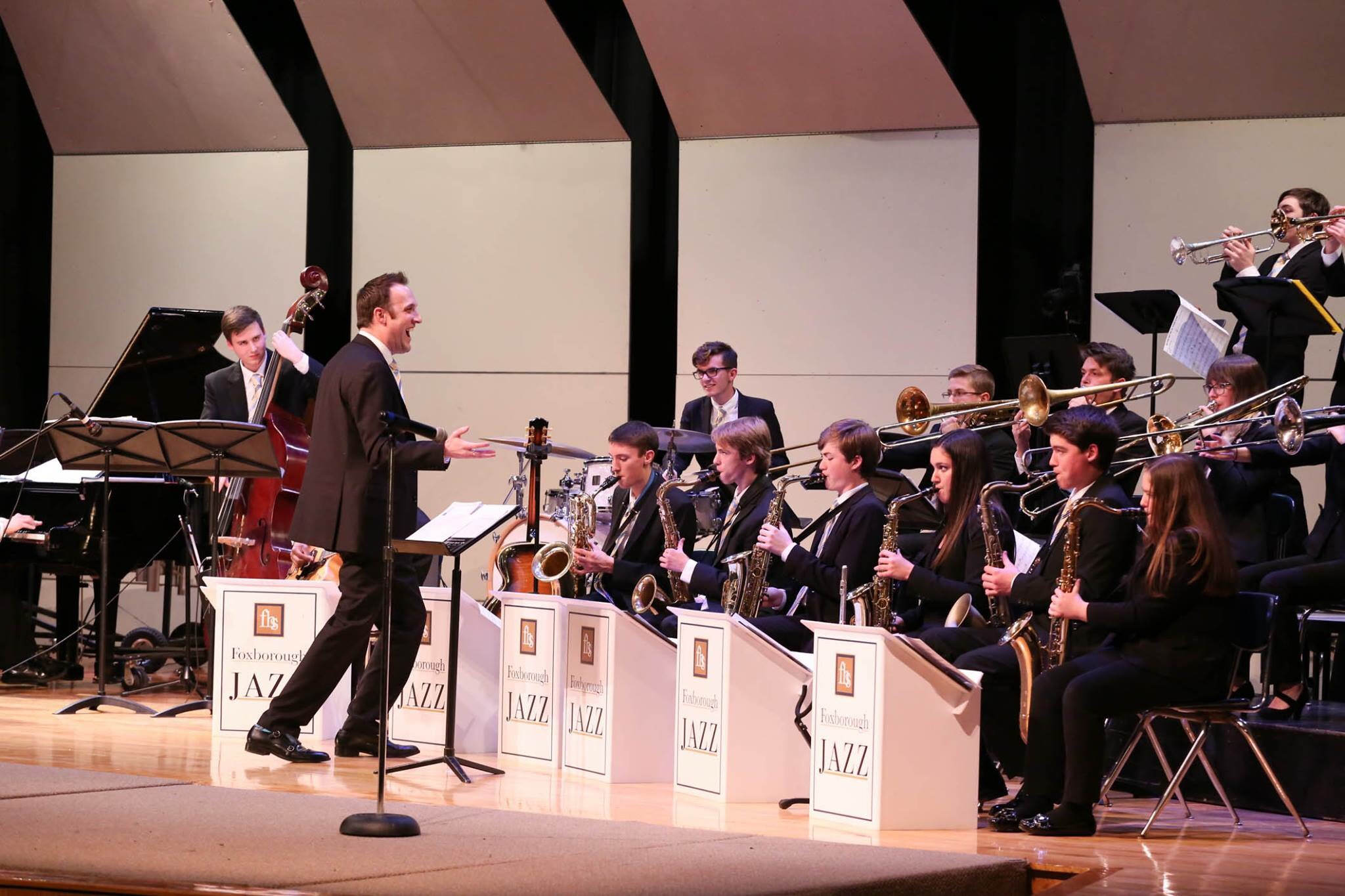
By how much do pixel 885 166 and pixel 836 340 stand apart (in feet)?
2.98

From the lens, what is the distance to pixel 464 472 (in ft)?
28.9

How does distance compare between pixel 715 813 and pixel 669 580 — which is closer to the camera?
pixel 715 813

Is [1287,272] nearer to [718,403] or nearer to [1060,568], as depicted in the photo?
[1060,568]

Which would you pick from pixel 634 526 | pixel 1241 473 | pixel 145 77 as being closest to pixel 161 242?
pixel 145 77

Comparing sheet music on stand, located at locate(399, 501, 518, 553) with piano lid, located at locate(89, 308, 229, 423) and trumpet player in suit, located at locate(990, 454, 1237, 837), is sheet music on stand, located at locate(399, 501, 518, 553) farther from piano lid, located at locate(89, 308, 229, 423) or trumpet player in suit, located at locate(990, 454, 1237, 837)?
piano lid, located at locate(89, 308, 229, 423)

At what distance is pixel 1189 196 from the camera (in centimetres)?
752

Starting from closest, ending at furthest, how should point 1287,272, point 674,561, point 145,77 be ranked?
1. point 674,561
2. point 1287,272
3. point 145,77

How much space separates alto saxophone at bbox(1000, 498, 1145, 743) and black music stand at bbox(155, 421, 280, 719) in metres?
3.01

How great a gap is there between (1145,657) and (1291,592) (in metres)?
0.96

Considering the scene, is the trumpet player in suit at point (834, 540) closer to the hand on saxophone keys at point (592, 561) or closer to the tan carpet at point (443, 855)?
the hand on saxophone keys at point (592, 561)

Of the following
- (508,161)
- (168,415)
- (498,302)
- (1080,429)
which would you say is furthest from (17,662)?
(1080,429)

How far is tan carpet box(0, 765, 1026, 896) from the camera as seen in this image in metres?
3.21

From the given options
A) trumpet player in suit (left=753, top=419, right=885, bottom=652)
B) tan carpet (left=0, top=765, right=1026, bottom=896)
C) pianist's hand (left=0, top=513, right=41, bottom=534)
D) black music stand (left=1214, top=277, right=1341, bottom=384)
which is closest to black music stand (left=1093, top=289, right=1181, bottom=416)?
black music stand (left=1214, top=277, right=1341, bottom=384)

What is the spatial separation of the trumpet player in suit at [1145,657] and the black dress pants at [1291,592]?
613 mm
